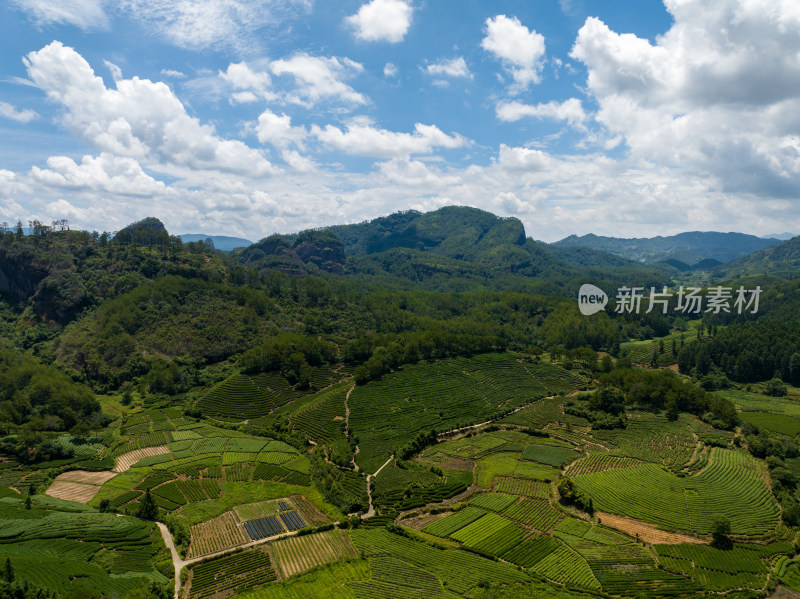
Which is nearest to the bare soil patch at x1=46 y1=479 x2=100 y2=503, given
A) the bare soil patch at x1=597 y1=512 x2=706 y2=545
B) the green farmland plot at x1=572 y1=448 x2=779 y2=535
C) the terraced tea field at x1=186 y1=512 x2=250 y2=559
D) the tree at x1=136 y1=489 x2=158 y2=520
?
the tree at x1=136 y1=489 x2=158 y2=520

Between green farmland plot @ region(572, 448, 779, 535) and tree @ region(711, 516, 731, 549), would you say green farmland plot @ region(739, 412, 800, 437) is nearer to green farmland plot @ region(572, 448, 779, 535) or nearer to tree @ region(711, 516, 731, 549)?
green farmland plot @ region(572, 448, 779, 535)

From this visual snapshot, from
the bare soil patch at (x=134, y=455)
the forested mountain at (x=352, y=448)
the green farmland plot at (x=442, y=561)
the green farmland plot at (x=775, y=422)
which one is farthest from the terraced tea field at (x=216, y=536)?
the green farmland plot at (x=775, y=422)

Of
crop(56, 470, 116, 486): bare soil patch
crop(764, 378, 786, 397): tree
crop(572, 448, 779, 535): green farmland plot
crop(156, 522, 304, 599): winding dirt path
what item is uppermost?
crop(764, 378, 786, 397): tree

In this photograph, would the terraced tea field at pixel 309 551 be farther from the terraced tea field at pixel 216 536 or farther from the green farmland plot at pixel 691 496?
the green farmland plot at pixel 691 496

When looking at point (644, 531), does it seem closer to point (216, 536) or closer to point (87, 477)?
point (216, 536)

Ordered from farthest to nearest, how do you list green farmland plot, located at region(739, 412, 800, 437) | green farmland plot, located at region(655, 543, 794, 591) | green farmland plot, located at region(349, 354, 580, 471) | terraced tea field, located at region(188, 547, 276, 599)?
green farmland plot, located at region(739, 412, 800, 437), green farmland plot, located at region(349, 354, 580, 471), green farmland plot, located at region(655, 543, 794, 591), terraced tea field, located at region(188, 547, 276, 599)
